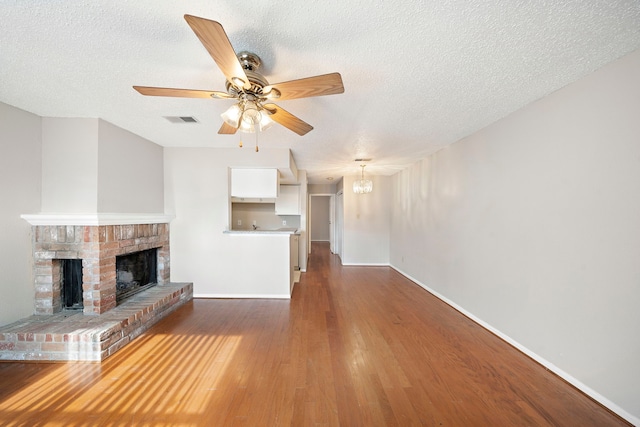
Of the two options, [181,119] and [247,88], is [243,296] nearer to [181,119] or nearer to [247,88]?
[181,119]

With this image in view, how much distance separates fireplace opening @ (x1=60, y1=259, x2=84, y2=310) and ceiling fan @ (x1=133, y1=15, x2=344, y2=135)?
236 cm

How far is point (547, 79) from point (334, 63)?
5.27ft

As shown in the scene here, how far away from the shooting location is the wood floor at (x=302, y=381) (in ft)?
4.91

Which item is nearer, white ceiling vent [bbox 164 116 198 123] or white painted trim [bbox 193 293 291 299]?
white ceiling vent [bbox 164 116 198 123]

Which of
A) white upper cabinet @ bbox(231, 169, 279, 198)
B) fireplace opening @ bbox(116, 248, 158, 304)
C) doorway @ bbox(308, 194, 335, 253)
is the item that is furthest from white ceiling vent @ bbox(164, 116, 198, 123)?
doorway @ bbox(308, 194, 335, 253)

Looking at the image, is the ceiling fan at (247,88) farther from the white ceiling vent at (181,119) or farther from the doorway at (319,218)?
the doorway at (319,218)

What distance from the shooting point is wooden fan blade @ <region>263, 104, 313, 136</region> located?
1.74 metres

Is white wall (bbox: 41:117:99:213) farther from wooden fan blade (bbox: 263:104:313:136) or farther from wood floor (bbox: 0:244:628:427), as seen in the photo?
wooden fan blade (bbox: 263:104:313:136)

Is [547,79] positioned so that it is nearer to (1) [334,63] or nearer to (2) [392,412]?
(1) [334,63]

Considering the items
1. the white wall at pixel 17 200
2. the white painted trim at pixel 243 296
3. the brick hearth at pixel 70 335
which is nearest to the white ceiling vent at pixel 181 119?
the white wall at pixel 17 200

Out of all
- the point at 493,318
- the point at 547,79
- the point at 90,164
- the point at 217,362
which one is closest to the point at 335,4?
the point at 547,79

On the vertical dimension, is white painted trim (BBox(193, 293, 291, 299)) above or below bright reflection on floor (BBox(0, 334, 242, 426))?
A: above

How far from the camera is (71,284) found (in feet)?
8.59

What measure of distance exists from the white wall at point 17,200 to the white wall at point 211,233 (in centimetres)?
131
